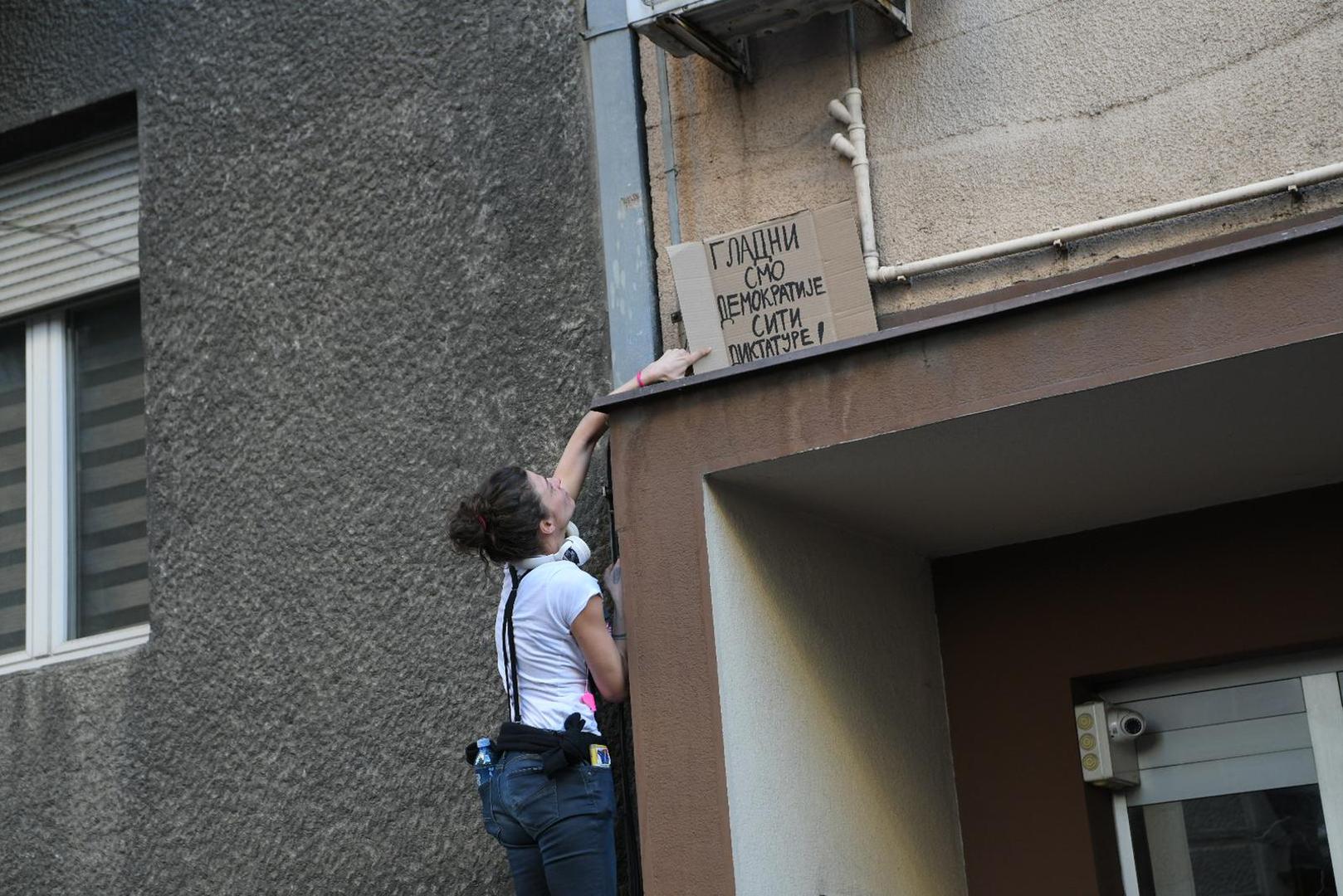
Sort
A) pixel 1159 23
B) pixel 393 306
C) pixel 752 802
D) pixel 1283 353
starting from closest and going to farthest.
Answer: pixel 1283 353
pixel 752 802
pixel 1159 23
pixel 393 306

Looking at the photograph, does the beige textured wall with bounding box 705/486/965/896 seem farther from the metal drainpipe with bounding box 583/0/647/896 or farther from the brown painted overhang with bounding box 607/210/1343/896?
the metal drainpipe with bounding box 583/0/647/896

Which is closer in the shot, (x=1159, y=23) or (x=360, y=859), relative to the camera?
(x=1159, y=23)

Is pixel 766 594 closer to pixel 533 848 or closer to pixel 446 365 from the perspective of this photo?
pixel 533 848

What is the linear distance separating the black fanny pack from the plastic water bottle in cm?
6

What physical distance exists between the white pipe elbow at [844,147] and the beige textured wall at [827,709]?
111cm

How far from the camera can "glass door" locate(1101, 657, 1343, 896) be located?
4.84m

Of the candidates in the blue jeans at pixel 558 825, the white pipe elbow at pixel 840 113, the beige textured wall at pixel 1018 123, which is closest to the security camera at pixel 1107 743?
the beige textured wall at pixel 1018 123

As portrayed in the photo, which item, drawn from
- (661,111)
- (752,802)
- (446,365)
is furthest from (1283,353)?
(446,365)

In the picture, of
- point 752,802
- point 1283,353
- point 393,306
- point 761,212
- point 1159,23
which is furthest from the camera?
point 393,306

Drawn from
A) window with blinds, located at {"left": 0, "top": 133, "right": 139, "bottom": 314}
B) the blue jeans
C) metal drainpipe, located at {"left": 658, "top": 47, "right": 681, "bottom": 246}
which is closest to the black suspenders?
the blue jeans

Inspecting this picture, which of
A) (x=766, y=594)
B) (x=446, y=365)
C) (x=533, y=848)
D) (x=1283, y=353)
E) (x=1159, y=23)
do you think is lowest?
(x=533, y=848)

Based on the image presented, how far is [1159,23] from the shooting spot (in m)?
4.94

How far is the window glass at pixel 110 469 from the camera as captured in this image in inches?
248

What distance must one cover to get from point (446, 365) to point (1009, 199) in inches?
73.6
